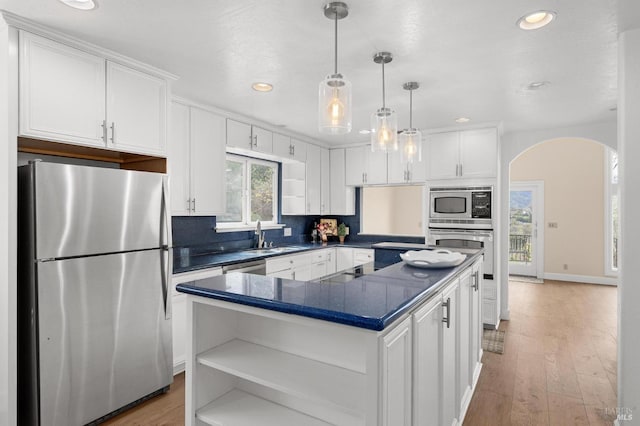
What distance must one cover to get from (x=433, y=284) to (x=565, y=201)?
6770 millimetres

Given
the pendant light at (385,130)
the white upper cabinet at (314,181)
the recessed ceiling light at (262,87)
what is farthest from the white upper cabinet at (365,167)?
the pendant light at (385,130)

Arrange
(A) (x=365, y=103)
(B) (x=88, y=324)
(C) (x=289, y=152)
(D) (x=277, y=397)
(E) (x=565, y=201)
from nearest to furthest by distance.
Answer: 1. (D) (x=277, y=397)
2. (B) (x=88, y=324)
3. (A) (x=365, y=103)
4. (C) (x=289, y=152)
5. (E) (x=565, y=201)

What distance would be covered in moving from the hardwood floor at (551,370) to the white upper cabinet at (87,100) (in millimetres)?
3014

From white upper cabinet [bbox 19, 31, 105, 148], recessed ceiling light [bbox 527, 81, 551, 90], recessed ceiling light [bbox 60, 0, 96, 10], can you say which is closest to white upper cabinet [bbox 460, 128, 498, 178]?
recessed ceiling light [bbox 527, 81, 551, 90]

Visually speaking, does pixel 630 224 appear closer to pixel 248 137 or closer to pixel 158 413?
pixel 158 413

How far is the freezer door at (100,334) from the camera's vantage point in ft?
6.84

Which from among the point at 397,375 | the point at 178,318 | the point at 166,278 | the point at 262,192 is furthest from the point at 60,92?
the point at 262,192

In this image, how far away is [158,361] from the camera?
2680 mm

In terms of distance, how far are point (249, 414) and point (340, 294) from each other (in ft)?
2.28

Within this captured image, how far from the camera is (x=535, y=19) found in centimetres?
198

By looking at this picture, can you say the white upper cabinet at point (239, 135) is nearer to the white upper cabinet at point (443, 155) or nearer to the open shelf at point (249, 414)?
the white upper cabinet at point (443, 155)

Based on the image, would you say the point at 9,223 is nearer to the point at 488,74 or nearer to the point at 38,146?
the point at 38,146

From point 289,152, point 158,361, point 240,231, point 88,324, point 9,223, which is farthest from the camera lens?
point 289,152

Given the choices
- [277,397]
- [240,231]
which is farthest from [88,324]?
[240,231]
